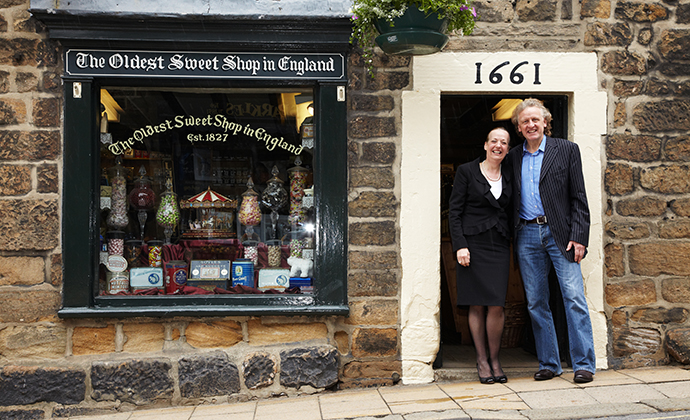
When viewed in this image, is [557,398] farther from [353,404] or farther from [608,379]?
[353,404]

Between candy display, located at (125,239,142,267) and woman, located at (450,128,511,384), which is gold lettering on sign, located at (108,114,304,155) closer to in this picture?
candy display, located at (125,239,142,267)

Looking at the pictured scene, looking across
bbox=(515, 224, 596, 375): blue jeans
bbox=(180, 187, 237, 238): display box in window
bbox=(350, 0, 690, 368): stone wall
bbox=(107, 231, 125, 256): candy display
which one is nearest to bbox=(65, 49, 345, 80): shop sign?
bbox=(350, 0, 690, 368): stone wall

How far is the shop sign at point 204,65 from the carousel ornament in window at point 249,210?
917 mm

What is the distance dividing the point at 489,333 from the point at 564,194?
1166 millimetres

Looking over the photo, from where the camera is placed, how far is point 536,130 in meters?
4.02

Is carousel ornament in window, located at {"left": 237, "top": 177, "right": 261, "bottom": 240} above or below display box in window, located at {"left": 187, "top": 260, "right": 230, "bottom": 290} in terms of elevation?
above

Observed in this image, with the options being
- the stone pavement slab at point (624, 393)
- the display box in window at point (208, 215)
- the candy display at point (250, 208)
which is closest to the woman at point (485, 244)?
the stone pavement slab at point (624, 393)

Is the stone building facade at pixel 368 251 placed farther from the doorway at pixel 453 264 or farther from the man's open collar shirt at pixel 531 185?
the man's open collar shirt at pixel 531 185

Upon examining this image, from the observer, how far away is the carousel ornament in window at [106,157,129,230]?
436 centimetres

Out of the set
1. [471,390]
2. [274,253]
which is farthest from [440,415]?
[274,253]

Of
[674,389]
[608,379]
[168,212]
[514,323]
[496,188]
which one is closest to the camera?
[674,389]

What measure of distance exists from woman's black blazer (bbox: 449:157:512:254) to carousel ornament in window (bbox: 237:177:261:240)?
1.59 meters

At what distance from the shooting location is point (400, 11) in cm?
359

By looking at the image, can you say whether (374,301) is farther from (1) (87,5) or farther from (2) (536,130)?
(1) (87,5)
